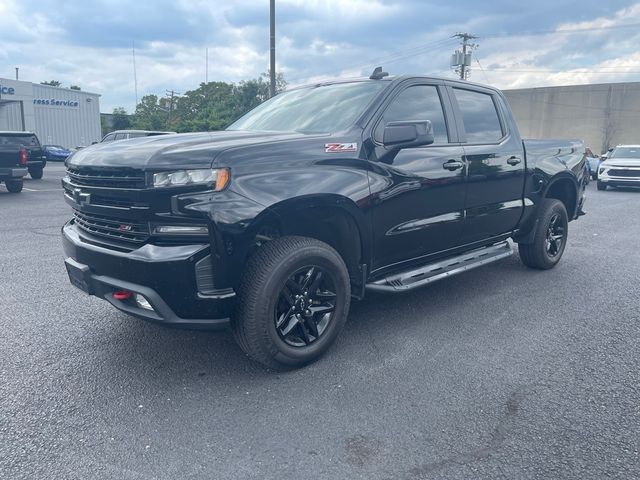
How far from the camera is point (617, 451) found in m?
2.65

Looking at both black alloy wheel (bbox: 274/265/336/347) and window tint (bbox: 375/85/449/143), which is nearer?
black alloy wheel (bbox: 274/265/336/347)

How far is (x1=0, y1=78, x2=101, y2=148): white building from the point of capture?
39.6m

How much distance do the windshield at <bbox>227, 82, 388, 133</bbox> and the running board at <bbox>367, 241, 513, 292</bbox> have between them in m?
1.21

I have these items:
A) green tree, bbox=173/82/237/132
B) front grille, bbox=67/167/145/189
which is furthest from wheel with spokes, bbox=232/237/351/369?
green tree, bbox=173/82/237/132

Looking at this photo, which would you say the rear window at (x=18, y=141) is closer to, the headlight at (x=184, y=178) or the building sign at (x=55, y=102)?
the headlight at (x=184, y=178)

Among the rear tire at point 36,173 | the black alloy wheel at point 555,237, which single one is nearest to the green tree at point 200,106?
the rear tire at point 36,173

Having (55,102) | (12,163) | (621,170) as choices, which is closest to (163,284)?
(12,163)

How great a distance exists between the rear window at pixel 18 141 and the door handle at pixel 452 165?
14.0 meters

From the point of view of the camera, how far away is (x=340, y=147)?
3.63 meters

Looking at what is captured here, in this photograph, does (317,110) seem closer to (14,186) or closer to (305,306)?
(305,306)

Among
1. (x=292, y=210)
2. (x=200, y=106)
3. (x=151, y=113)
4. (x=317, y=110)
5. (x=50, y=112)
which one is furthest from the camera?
(x=151, y=113)

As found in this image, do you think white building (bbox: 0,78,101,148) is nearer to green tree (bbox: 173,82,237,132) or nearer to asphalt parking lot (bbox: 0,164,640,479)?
green tree (bbox: 173,82,237,132)

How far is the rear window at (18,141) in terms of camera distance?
15464 mm

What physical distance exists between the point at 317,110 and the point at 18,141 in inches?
620
